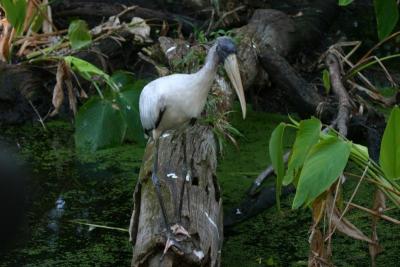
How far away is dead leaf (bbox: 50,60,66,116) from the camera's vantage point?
4121mm

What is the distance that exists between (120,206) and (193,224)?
3.44 ft

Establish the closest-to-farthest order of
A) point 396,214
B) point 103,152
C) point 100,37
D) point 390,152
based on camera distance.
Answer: point 390,152 < point 396,214 < point 103,152 < point 100,37

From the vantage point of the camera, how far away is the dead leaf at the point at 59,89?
4.12 m

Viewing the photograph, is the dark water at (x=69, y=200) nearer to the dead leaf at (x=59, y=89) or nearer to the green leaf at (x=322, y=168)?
the dead leaf at (x=59, y=89)

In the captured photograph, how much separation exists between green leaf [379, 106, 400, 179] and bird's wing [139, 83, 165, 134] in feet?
3.53

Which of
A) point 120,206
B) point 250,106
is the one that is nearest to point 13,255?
point 120,206

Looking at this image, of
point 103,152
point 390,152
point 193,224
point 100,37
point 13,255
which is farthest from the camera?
point 100,37

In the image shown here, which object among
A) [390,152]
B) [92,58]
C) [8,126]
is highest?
[390,152]

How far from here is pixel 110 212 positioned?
3.83m

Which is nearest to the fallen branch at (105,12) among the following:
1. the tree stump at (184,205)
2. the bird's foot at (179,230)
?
the tree stump at (184,205)

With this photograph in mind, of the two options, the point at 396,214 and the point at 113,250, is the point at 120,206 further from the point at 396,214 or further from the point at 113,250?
the point at 396,214

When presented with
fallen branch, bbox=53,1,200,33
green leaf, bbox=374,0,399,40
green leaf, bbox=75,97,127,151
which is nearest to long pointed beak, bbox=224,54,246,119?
green leaf, bbox=374,0,399,40

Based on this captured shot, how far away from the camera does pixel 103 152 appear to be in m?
4.48

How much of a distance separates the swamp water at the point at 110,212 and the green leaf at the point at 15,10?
0.69 meters
